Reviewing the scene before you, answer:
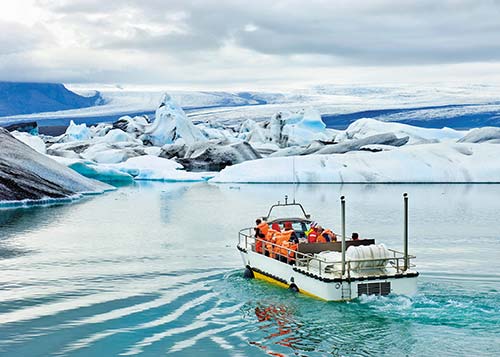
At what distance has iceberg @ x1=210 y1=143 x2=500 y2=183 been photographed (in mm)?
41156

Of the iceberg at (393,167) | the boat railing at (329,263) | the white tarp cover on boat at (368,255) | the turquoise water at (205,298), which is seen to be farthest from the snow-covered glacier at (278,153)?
the white tarp cover on boat at (368,255)

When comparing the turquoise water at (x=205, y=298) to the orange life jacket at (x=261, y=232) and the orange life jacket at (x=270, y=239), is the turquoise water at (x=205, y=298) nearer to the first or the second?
the orange life jacket at (x=270, y=239)

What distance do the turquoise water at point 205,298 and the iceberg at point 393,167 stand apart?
16.6 meters

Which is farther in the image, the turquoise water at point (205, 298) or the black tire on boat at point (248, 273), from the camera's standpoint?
the black tire on boat at point (248, 273)

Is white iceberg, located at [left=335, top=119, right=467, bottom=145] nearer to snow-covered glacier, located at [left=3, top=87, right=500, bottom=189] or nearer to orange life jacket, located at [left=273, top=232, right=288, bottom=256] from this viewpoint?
snow-covered glacier, located at [left=3, top=87, right=500, bottom=189]

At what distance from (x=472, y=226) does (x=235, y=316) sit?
42.3 ft

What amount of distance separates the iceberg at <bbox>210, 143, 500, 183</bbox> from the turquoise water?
1662 cm

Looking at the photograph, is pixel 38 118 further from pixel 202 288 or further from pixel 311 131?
pixel 202 288

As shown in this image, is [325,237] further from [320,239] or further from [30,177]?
[30,177]

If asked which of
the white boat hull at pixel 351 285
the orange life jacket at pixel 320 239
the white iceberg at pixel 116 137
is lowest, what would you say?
the white boat hull at pixel 351 285

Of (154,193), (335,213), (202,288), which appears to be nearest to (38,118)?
(154,193)

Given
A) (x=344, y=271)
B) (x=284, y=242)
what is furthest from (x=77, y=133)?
(x=344, y=271)

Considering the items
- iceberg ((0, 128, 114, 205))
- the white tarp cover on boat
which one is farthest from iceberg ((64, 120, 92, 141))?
the white tarp cover on boat

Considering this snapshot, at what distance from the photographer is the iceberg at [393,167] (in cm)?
4116
